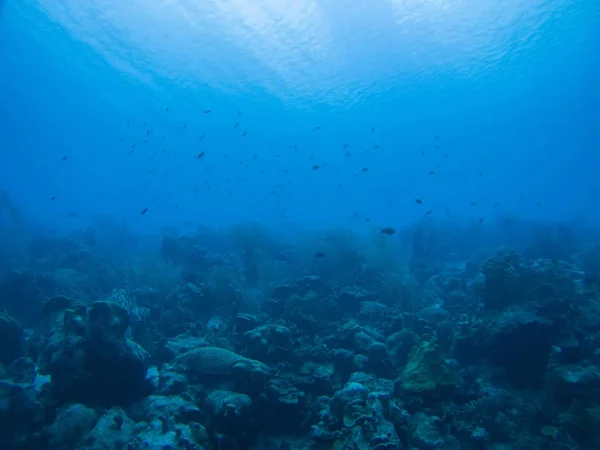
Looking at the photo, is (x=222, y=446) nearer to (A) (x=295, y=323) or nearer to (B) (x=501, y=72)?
(A) (x=295, y=323)

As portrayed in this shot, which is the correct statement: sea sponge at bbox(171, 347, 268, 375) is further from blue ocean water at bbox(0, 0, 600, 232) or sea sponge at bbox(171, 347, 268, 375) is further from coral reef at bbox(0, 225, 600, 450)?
blue ocean water at bbox(0, 0, 600, 232)

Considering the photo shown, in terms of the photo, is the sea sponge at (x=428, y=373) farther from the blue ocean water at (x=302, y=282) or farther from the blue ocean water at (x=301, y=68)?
the blue ocean water at (x=301, y=68)

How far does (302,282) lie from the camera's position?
14.1 meters

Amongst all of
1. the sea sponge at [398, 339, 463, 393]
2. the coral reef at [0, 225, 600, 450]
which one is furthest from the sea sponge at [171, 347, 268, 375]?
the sea sponge at [398, 339, 463, 393]

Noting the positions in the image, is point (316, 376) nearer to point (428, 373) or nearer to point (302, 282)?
point (428, 373)

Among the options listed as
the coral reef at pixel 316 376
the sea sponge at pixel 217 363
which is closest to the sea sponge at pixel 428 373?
the coral reef at pixel 316 376

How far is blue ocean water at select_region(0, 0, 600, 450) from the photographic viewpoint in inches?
242

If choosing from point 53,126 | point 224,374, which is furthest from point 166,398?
point 53,126

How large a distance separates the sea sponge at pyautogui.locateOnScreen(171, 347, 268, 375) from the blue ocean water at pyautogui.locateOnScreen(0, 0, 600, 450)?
0.15 feet

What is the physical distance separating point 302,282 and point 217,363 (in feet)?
23.5

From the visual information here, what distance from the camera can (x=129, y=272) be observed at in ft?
61.1

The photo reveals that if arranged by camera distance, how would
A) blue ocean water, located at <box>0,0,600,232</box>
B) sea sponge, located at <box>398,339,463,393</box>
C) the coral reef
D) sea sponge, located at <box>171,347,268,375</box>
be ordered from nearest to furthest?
the coral reef → sea sponge, located at <box>171,347,268,375</box> → sea sponge, located at <box>398,339,463,393</box> → blue ocean water, located at <box>0,0,600,232</box>

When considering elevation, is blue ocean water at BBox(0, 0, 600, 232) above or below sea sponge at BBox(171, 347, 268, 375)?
above

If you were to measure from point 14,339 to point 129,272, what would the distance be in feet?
30.9
